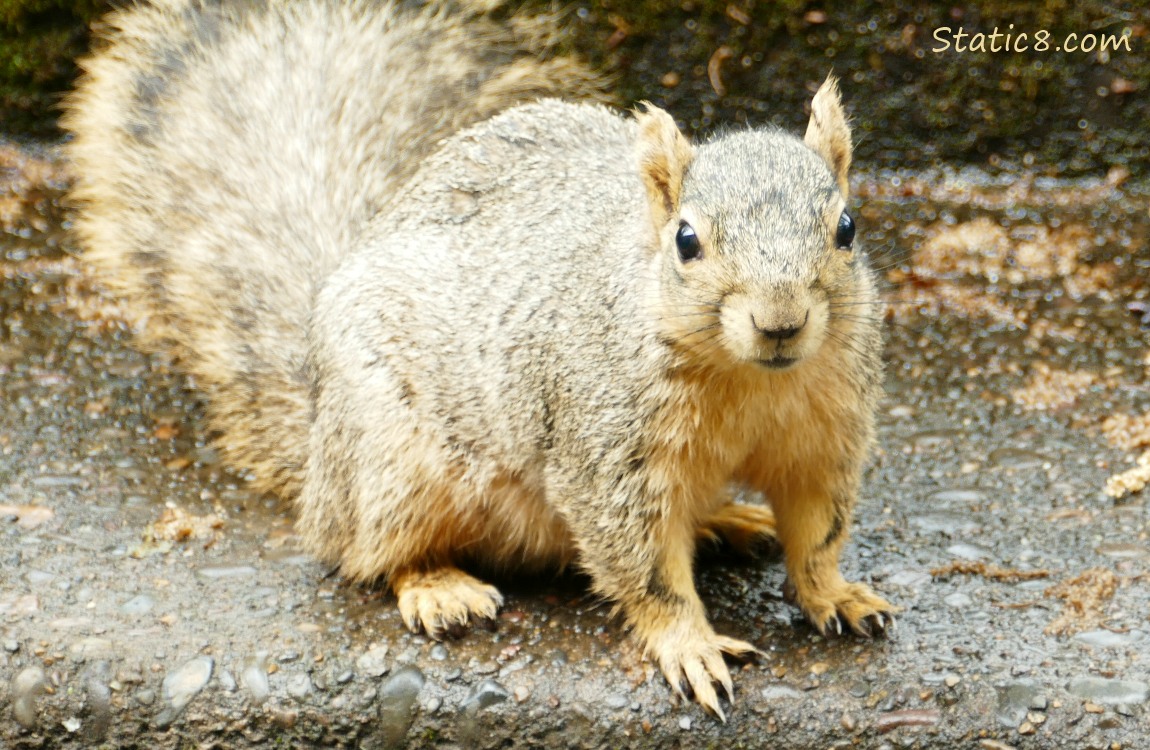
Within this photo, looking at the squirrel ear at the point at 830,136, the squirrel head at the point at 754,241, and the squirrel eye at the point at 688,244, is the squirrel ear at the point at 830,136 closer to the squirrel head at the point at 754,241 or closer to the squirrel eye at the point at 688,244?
the squirrel head at the point at 754,241

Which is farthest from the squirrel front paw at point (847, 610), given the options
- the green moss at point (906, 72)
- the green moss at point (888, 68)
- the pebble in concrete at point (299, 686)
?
the green moss at point (888, 68)

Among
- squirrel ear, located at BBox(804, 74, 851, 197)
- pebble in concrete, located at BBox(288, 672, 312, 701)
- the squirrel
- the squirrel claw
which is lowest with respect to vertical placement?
pebble in concrete, located at BBox(288, 672, 312, 701)

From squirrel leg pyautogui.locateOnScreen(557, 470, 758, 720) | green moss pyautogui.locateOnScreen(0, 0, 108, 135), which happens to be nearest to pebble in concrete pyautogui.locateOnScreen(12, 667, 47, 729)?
squirrel leg pyautogui.locateOnScreen(557, 470, 758, 720)

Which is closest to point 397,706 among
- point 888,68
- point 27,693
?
point 27,693

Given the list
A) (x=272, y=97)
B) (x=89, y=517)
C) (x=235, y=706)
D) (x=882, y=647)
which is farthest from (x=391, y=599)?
(x=272, y=97)

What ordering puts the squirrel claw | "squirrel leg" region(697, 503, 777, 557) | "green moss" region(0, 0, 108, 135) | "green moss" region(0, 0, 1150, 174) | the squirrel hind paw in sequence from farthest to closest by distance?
"green moss" region(0, 0, 108, 135) → "green moss" region(0, 0, 1150, 174) → "squirrel leg" region(697, 503, 777, 557) → the squirrel hind paw → the squirrel claw

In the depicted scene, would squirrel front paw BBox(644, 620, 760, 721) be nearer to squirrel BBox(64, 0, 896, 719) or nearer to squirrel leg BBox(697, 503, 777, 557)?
squirrel BBox(64, 0, 896, 719)

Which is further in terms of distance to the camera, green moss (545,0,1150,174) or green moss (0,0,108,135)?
green moss (0,0,108,135)
